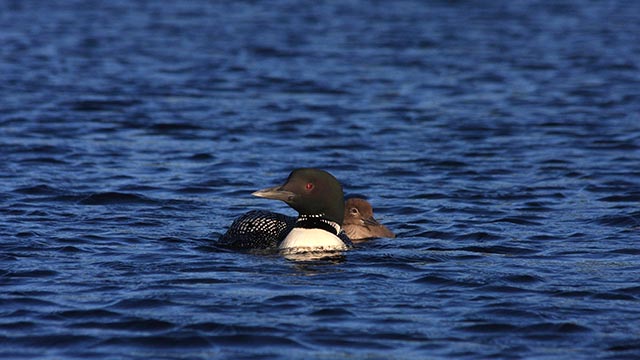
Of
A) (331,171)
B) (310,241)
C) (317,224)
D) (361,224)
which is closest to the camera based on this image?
(310,241)

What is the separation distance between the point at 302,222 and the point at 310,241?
0.90ft

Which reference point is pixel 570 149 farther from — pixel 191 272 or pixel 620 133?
pixel 191 272

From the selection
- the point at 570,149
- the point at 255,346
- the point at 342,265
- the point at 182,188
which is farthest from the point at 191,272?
the point at 570,149

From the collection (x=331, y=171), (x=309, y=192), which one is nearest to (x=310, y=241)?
(x=309, y=192)

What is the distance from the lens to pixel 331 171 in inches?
574

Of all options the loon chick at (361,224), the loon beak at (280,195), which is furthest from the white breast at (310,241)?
the loon chick at (361,224)

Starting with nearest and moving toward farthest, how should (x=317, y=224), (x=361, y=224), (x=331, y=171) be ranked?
(x=317, y=224)
(x=361, y=224)
(x=331, y=171)

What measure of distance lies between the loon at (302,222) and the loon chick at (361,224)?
0.37 metres

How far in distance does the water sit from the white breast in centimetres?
24

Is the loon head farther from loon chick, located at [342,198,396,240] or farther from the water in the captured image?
loon chick, located at [342,198,396,240]

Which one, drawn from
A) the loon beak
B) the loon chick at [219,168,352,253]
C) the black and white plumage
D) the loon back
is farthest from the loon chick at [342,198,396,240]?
the loon beak

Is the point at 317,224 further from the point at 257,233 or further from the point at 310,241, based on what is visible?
the point at 257,233

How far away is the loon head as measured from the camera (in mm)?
10289

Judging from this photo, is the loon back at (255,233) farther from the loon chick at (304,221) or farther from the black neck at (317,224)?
the black neck at (317,224)
